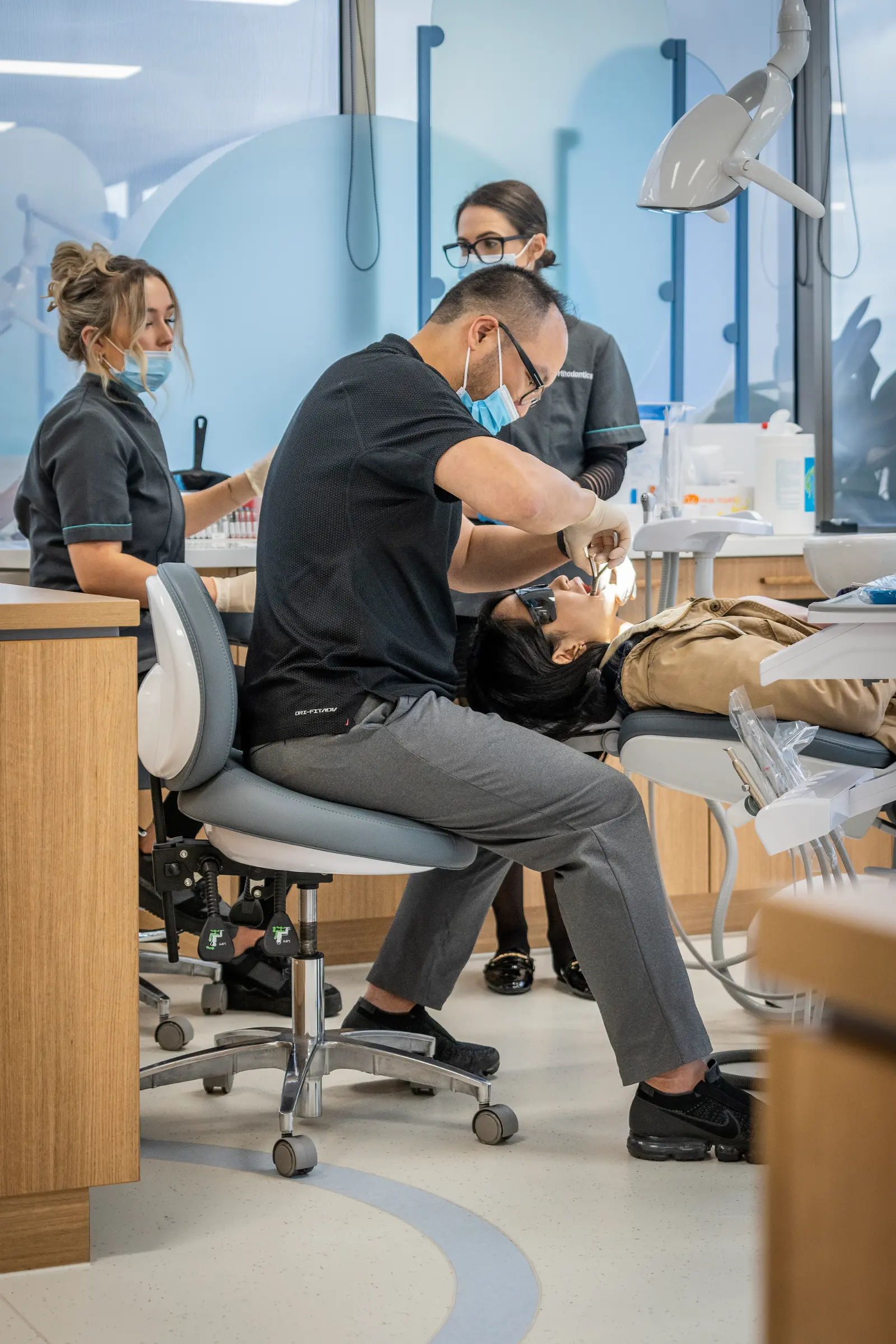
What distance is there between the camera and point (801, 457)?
11.2 feet

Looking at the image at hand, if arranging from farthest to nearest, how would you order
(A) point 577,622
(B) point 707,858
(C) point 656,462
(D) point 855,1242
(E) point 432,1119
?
(C) point 656,462 < (B) point 707,858 < (A) point 577,622 < (E) point 432,1119 < (D) point 855,1242

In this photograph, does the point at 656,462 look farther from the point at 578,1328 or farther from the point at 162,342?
the point at 578,1328

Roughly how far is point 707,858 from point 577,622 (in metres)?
1.03

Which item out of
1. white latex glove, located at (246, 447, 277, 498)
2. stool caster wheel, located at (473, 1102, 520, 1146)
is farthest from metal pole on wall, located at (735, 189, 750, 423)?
stool caster wheel, located at (473, 1102, 520, 1146)

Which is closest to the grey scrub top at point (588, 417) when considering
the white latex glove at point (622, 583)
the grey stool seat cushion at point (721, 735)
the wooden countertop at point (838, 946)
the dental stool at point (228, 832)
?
the white latex glove at point (622, 583)

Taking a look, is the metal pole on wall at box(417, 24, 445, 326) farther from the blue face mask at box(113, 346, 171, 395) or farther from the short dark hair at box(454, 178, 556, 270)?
the blue face mask at box(113, 346, 171, 395)

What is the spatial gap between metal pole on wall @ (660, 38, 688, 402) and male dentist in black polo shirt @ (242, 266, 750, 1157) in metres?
1.89

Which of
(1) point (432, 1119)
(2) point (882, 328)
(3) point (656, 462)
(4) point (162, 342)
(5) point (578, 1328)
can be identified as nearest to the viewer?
(5) point (578, 1328)

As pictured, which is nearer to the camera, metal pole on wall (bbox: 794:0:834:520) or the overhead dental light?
the overhead dental light

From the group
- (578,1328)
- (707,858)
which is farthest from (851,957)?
(707,858)

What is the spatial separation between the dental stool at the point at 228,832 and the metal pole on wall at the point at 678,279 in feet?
7.04

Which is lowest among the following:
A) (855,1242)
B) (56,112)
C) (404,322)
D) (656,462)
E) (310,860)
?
(310,860)

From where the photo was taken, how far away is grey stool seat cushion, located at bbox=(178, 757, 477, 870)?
1.75 meters

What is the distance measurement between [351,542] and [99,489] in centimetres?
66
